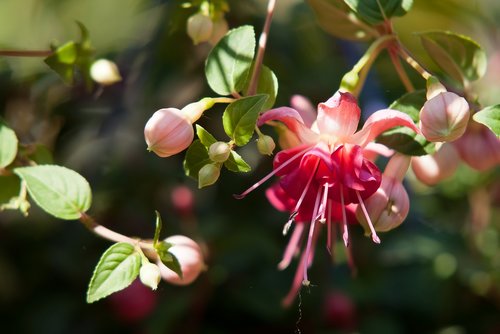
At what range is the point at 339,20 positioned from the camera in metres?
0.82

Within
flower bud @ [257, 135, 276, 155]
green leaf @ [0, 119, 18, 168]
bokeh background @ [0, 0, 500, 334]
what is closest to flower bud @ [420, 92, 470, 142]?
flower bud @ [257, 135, 276, 155]

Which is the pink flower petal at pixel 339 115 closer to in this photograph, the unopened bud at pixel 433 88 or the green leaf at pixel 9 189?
the unopened bud at pixel 433 88

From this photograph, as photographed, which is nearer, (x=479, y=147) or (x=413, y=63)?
(x=413, y=63)

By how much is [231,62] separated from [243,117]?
0.22ft

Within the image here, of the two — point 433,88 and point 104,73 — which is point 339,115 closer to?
point 433,88

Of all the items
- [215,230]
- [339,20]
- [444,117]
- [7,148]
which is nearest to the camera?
[444,117]

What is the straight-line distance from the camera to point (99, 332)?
49.4 inches

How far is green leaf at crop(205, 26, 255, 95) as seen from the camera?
647 millimetres

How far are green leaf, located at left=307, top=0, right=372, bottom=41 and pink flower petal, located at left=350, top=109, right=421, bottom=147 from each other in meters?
0.19

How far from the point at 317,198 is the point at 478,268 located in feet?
2.30

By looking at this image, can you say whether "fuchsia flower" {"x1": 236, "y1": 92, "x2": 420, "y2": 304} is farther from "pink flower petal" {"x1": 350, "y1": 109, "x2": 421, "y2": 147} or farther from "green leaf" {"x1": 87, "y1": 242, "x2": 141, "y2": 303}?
"green leaf" {"x1": 87, "y1": 242, "x2": 141, "y2": 303}

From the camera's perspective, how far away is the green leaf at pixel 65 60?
837 mm

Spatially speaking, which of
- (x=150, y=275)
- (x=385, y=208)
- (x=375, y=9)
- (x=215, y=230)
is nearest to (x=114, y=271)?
(x=150, y=275)

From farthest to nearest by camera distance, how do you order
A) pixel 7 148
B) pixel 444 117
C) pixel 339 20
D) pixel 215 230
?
pixel 215 230 → pixel 339 20 → pixel 7 148 → pixel 444 117
